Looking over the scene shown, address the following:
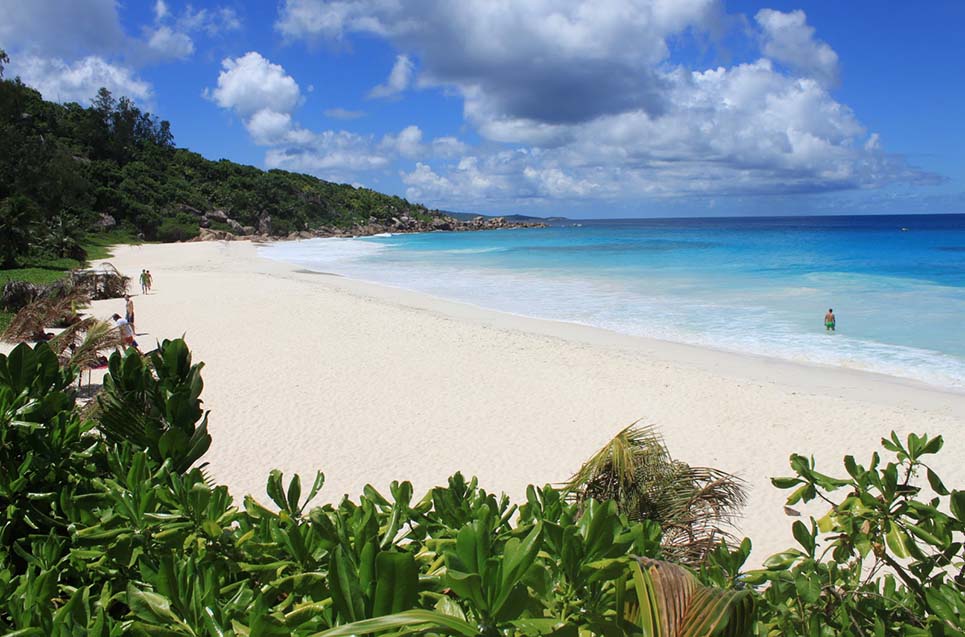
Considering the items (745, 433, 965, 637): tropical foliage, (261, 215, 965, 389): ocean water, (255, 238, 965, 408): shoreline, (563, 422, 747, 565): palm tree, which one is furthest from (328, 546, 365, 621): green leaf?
(261, 215, 965, 389): ocean water

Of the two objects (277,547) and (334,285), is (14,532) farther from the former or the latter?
(334,285)

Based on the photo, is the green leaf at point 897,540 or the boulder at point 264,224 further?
the boulder at point 264,224

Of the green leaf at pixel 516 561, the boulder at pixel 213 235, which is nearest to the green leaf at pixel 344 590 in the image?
the green leaf at pixel 516 561

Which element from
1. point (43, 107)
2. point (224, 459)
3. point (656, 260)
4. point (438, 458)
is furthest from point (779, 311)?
point (43, 107)

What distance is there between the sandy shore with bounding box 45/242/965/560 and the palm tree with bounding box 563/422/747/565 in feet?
6.61

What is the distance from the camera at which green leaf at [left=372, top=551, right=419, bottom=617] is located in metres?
0.72

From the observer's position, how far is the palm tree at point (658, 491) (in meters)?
3.64

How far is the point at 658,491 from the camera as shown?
12.5 feet

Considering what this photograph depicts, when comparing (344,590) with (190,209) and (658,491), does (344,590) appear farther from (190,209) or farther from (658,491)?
(190,209)

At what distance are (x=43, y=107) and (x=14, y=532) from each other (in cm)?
7887

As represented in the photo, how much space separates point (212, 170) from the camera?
78.8m

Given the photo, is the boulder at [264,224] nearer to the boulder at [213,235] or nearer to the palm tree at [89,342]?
the boulder at [213,235]

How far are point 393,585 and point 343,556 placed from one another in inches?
3.0

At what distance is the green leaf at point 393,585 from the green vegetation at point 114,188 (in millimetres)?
28862
